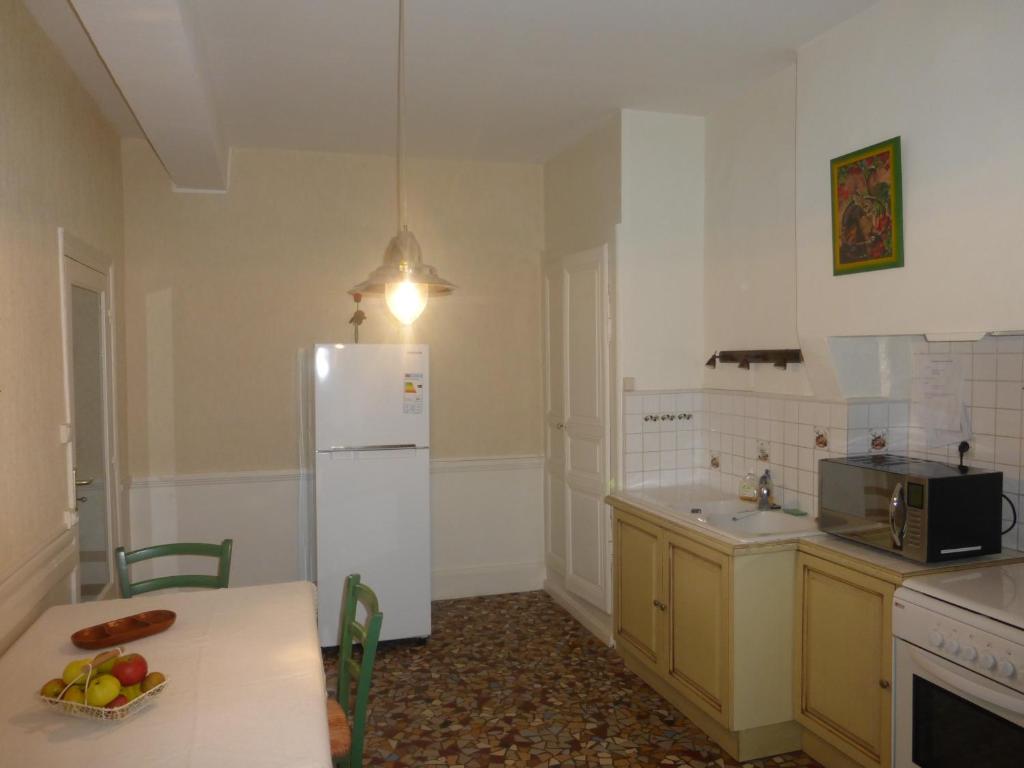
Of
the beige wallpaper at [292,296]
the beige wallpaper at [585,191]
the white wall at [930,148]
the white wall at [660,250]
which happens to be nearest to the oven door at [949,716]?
the white wall at [930,148]

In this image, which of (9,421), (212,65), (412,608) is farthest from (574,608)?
(212,65)

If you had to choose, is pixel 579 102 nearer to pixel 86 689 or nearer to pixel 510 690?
pixel 510 690

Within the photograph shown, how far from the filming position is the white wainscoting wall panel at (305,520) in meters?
4.32

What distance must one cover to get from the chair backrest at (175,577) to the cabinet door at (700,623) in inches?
73.2

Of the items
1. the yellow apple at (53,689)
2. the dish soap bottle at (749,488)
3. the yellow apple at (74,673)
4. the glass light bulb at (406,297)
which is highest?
the glass light bulb at (406,297)

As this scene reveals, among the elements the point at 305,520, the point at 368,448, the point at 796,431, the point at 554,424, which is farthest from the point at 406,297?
the point at 305,520

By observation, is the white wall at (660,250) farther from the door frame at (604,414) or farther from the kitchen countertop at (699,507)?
the kitchen countertop at (699,507)

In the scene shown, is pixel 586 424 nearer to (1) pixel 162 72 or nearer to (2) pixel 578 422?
(2) pixel 578 422

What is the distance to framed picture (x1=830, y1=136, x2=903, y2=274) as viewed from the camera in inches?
101

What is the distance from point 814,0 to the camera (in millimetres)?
2588

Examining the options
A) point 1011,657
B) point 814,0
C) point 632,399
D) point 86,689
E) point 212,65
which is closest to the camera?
point 86,689

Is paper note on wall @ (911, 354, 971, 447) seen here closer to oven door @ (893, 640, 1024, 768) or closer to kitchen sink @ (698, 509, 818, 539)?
kitchen sink @ (698, 509, 818, 539)

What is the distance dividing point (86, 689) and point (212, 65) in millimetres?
2519

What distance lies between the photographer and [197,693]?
1.82 metres
